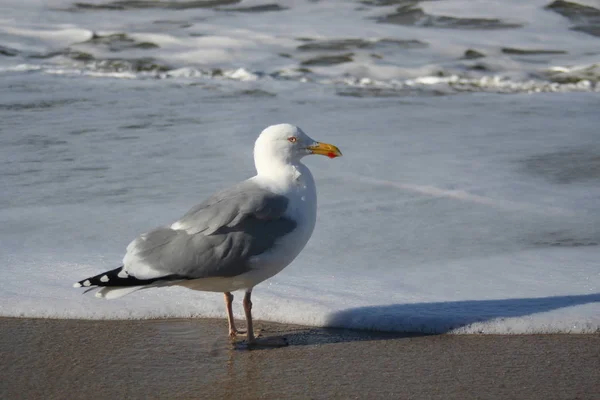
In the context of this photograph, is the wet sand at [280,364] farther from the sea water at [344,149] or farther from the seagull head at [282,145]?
the seagull head at [282,145]

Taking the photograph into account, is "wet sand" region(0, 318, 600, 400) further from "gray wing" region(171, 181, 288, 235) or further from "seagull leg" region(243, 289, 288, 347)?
"gray wing" region(171, 181, 288, 235)

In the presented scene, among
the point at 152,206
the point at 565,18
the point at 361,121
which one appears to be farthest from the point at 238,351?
the point at 565,18

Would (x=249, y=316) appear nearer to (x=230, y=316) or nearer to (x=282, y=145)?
(x=230, y=316)

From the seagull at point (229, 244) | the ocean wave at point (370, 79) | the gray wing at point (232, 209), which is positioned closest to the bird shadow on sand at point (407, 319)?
the seagull at point (229, 244)

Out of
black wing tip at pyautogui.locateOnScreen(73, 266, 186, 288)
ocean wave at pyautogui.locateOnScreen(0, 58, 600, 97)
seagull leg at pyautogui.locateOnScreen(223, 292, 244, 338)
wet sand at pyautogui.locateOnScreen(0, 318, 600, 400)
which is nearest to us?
wet sand at pyautogui.locateOnScreen(0, 318, 600, 400)

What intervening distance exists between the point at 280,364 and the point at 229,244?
0.50 meters

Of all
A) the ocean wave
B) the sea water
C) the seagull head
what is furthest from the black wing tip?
the ocean wave

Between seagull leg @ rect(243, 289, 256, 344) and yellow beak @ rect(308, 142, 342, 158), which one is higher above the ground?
yellow beak @ rect(308, 142, 342, 158)

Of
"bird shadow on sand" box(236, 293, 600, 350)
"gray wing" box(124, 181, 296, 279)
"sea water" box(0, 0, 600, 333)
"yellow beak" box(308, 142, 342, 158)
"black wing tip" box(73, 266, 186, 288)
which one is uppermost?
"yellow beak" box(308, 142, 342, 158)

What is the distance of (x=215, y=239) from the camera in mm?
3787

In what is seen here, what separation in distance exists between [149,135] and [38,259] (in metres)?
2.99

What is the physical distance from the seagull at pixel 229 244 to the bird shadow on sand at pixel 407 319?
22 centimetres

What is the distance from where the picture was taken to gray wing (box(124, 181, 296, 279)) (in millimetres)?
3707

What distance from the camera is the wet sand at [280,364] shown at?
3.34 meters
